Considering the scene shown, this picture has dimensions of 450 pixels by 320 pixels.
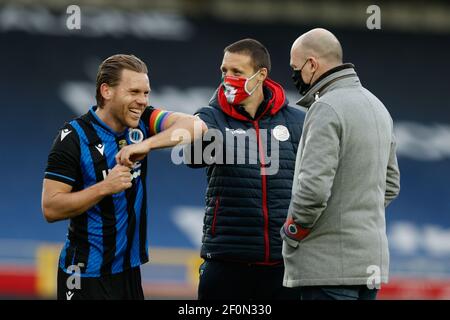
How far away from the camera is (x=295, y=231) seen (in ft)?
15.0

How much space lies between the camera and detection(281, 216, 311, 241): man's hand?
179 inches

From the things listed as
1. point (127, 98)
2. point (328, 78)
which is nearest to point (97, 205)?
point (127, 98)

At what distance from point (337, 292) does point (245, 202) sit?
898mm

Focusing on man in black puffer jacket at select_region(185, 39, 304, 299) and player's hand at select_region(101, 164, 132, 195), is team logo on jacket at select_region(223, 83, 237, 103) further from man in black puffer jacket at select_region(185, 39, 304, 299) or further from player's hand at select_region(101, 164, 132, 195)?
player's hand at select_region(101, 164, 132, 195)

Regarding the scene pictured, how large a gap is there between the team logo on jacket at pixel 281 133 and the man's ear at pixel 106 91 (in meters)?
1.00

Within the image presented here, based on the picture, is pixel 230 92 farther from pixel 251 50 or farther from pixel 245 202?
pixel 245 202

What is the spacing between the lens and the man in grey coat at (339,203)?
176 inches

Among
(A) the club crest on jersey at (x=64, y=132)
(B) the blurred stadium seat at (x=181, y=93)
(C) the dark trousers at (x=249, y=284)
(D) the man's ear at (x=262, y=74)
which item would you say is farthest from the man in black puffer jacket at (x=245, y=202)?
(B) the blurred stadium seat at (x=181, y=93)

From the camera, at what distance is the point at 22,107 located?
14336mm

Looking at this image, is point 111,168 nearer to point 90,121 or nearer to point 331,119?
point 90,121

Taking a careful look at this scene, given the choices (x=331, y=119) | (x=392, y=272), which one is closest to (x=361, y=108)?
(x=331, y=119)

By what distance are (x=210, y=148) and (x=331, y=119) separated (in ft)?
3.18

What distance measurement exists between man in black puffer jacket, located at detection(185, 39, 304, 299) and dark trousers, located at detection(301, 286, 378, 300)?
0.65 m

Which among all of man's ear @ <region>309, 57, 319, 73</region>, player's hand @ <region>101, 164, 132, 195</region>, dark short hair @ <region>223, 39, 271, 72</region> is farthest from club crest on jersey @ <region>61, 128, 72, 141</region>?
man's ear @ <region>309, 57, 319, 73</region>
